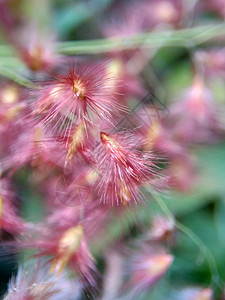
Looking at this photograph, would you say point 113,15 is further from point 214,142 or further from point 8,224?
point 8,224

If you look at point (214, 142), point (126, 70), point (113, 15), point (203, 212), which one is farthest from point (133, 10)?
point (203, 212)

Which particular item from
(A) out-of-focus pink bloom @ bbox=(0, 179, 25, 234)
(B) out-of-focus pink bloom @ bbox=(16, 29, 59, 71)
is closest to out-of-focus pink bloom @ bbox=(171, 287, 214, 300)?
(A) out-of-focus pink bloom @ bbox=(0, 179, 25, 234)

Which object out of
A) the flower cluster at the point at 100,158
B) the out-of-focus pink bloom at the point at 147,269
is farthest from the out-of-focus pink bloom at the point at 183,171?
the out-of-focus pink bloom at the point at 147,269

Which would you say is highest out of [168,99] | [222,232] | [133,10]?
[133,10]

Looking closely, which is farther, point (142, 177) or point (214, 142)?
point (214, 142)

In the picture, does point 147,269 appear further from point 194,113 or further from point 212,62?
point 212,62

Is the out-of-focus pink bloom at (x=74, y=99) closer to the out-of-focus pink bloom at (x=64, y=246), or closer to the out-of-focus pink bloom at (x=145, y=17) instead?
the out-of-focus pink bloom at (x=64, y=246)

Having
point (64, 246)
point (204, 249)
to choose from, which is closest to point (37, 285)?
point (64, 246)
